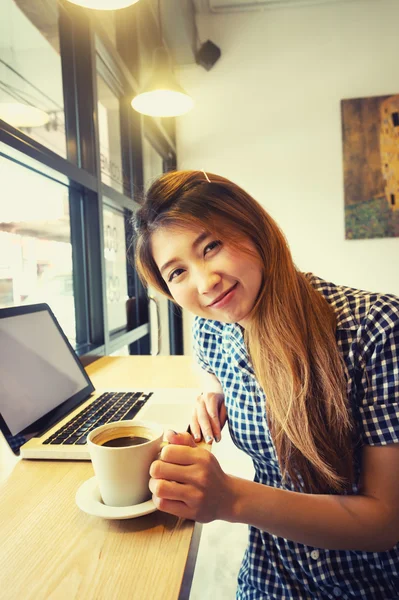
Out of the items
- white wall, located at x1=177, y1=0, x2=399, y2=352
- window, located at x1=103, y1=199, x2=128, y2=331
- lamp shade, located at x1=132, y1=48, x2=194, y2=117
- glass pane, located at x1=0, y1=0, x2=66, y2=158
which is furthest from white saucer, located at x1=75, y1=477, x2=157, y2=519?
white wall, located at x1=177, y1=0, x2=399, y2=352

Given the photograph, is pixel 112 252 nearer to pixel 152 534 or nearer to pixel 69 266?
pixel 69 266

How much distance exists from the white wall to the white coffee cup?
2999 millimetres

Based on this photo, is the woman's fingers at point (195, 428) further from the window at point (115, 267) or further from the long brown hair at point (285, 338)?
the window at point (115, 267)

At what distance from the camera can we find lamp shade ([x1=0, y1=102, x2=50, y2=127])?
1.31 metres

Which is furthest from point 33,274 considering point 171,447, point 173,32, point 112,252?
point 173,32

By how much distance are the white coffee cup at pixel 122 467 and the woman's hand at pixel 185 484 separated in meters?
0.02

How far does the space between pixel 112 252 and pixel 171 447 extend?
2.10m

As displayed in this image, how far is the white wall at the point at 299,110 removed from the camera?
3.43 metres

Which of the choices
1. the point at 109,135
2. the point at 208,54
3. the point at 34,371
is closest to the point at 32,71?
the point at 109,135

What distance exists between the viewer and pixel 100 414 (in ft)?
3.06

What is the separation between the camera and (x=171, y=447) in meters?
0.56

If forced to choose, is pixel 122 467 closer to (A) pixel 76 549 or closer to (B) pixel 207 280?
(A) pixel 76 549

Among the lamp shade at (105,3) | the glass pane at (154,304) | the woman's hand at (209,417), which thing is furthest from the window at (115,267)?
the woman's hand at (209,417)

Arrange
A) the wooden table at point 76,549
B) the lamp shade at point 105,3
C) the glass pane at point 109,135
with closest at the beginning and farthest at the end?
1. the wooden table at point 76,549
2. the lamp shade at point 105,3
3. the glass pane at point 109,135
